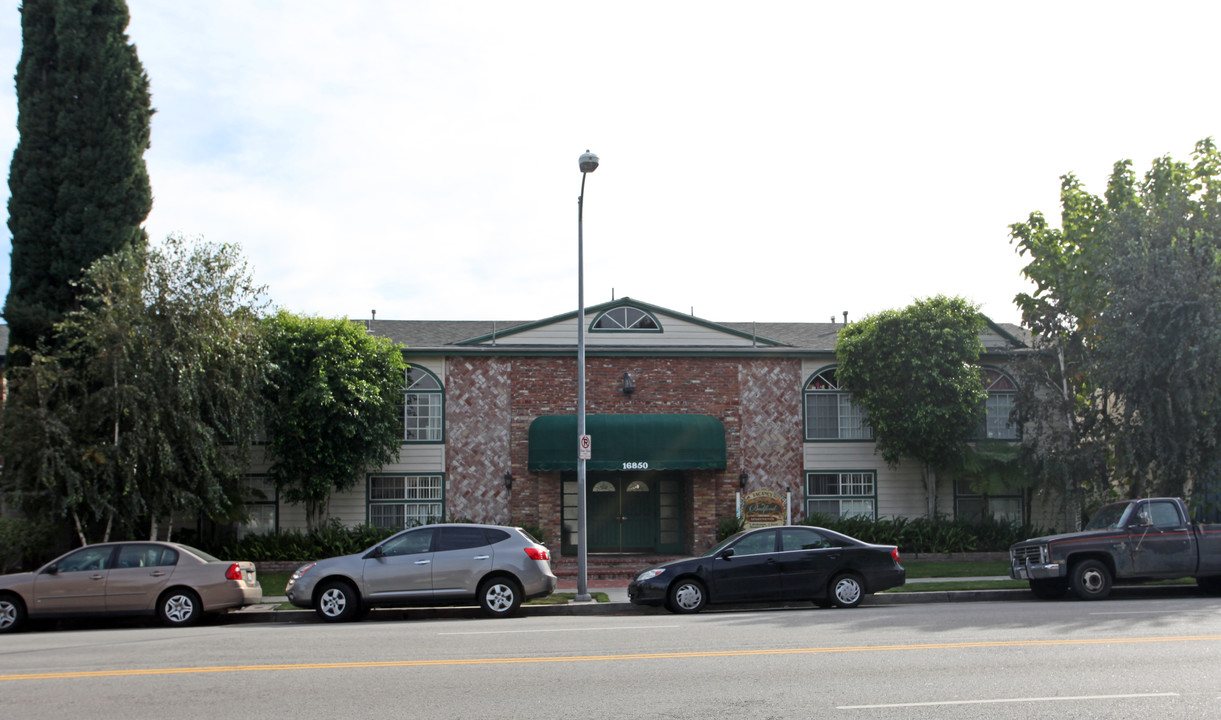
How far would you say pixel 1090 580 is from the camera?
15797 millimetres

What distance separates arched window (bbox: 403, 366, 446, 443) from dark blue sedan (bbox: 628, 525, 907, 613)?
31.9ft

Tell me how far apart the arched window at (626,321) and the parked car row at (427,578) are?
31.8 feet

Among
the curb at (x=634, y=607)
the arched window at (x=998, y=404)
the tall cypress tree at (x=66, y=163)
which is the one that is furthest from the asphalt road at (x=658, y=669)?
the arched window at (x=998, y=404)

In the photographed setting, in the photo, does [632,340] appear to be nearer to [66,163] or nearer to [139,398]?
[139,398]

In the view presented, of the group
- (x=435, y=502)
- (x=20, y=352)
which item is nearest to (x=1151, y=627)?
(x=435, y=502)

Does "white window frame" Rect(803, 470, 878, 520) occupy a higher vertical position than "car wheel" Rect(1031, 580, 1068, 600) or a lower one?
higher

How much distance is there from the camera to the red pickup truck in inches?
615

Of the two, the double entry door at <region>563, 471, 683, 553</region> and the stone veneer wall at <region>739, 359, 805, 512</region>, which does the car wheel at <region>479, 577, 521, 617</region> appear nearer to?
the double entry door at <region>563, 471, 683, 553</region>

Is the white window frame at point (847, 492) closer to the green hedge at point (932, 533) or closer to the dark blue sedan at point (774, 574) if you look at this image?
the green hedge at point (932, 533)

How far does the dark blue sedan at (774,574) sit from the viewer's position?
49.9ft

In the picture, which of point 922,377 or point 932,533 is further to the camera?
point 932,533

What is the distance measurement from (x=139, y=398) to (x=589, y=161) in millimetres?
9881

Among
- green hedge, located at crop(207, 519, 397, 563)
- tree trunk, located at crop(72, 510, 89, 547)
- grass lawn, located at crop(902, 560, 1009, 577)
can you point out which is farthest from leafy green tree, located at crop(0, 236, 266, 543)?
grass lawn, located at crop(902, 560, 1009, 577)

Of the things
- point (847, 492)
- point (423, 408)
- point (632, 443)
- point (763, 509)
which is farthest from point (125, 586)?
point (847, 492)
